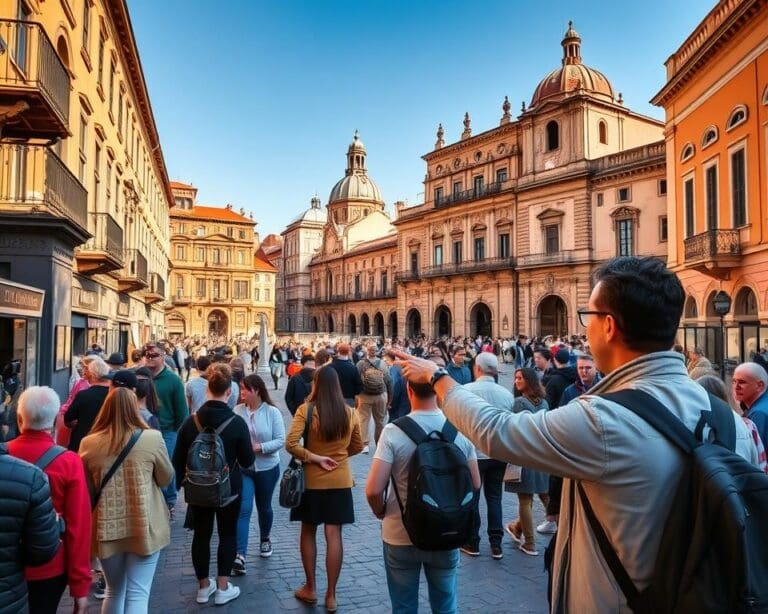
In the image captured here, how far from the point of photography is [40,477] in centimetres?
289

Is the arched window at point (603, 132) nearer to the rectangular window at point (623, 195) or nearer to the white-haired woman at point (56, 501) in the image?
the rectangular window at point (623, 195)

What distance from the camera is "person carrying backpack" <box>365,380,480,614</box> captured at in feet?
11.0

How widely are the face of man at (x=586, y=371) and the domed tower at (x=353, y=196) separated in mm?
75417

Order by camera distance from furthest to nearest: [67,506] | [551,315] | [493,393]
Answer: [551,315], [493,393], [67,506]

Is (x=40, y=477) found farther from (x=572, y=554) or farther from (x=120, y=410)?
(x=572, y=554)

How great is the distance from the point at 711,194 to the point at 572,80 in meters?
24.4

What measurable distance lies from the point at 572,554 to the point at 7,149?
1216cm

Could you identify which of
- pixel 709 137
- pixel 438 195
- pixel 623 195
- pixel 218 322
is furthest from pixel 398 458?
pixel 218 322

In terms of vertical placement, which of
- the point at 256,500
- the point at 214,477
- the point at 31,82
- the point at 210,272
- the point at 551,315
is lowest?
the point at 256,500

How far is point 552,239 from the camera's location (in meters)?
41.2

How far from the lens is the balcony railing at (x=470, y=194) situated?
44.8 metres

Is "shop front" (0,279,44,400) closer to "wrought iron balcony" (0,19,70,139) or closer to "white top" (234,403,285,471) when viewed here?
"wrought iron balcony" (0,19,70,139)

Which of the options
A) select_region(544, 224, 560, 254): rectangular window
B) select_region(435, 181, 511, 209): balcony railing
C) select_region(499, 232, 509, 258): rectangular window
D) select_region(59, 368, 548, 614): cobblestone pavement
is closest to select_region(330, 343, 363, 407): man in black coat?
select_region(59, 368, 548, 614): cobblestone pavement

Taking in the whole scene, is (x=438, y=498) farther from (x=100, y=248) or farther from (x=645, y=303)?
(x=100, y=248)
